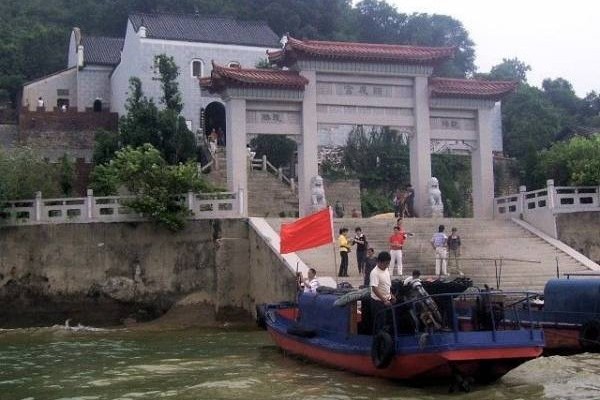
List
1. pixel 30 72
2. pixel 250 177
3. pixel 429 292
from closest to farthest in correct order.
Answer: pixel 429 292, pixel 250 177, pixel 30 72

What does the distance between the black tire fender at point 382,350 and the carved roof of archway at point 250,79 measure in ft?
44.0

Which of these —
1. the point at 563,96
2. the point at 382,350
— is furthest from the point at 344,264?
the point at 563,96

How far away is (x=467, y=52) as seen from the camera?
197ft

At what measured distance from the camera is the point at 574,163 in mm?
24750

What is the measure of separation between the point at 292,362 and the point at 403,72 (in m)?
13.9

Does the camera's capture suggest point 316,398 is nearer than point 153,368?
Yes

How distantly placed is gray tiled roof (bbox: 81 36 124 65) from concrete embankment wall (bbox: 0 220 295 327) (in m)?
25.6

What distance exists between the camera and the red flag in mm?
15766

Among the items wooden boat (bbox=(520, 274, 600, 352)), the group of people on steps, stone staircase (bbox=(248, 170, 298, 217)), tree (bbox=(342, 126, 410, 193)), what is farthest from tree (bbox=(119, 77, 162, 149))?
wooden boat (bbox=(520, 274, 600, 352))

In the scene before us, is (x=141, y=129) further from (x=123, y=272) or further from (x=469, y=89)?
(x=469, y=89)

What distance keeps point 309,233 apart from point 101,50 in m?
34.0

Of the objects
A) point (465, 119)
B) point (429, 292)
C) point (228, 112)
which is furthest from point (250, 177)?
point (429, 292)

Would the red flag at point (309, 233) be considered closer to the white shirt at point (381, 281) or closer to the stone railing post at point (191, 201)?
the white shirt at point (381, 281)

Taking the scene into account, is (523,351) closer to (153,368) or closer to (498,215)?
(153,368)
